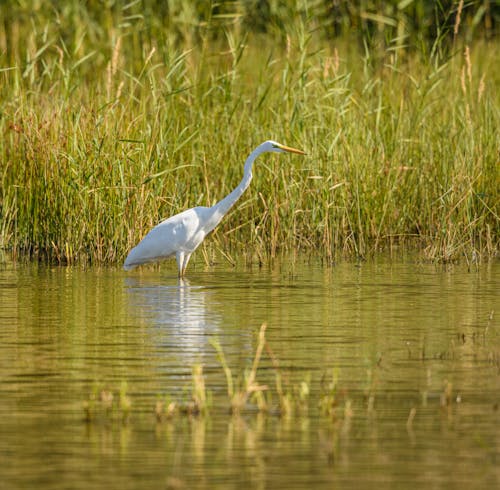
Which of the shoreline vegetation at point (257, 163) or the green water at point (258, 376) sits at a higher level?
the shoreline vegetation at point (257, 163)

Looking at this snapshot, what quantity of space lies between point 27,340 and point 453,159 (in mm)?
5912

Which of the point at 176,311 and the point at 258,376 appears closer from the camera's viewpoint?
the point at 258,376

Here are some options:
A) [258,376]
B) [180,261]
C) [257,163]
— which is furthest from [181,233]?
[258,376]

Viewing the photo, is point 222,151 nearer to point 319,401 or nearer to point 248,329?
point 248,329

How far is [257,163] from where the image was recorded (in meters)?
12.4

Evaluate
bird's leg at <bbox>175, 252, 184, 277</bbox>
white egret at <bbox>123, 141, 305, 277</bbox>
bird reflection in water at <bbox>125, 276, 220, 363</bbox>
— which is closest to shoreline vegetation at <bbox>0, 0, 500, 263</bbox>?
white egret at <bbox>123, 141, 305, 277</bbox>

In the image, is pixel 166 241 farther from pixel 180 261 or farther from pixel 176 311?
pixel 176 311

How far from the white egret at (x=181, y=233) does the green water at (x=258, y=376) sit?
Answer: 0.25m

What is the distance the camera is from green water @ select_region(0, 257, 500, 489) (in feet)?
15.5

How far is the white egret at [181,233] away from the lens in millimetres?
10867

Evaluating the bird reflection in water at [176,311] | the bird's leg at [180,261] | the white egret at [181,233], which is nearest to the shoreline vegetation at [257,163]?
the white egret at [181,233]

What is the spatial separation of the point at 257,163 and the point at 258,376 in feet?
20.4

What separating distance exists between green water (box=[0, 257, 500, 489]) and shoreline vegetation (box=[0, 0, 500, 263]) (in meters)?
1.03

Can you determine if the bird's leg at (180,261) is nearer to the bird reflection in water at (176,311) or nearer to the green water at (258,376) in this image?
the bird reflection in water at (176,311)
